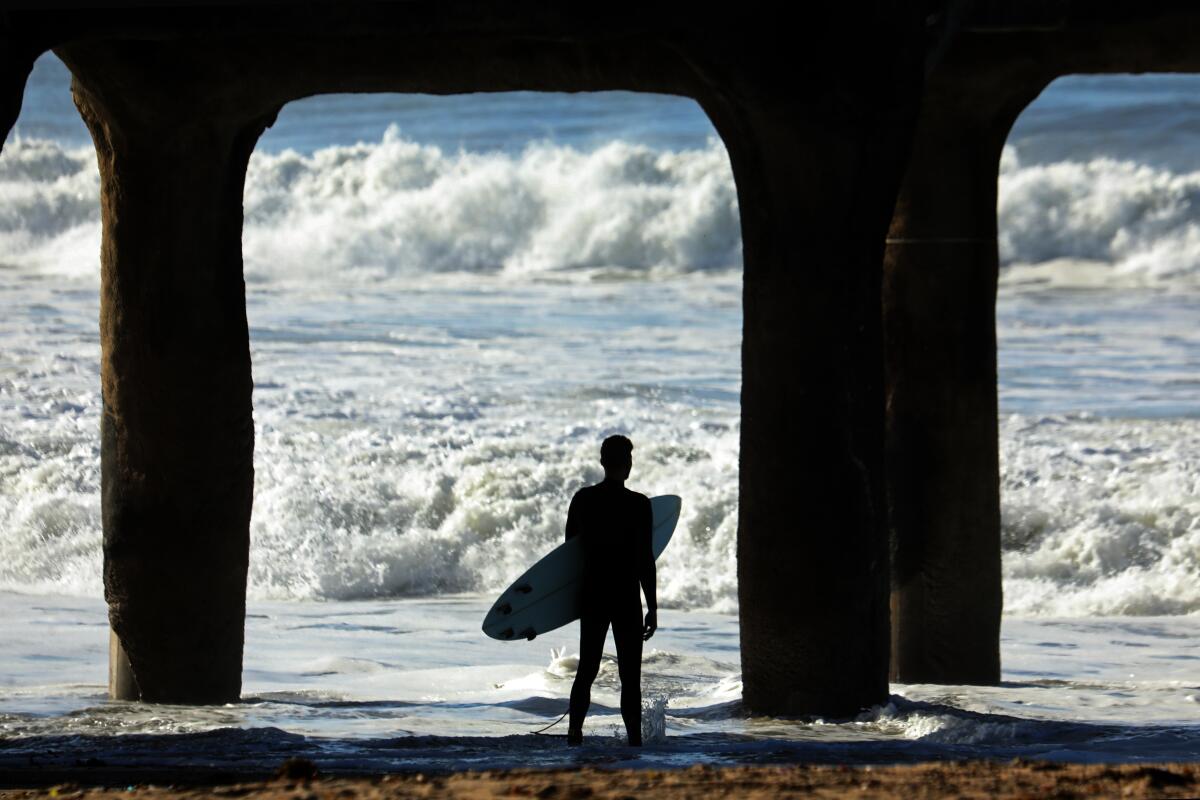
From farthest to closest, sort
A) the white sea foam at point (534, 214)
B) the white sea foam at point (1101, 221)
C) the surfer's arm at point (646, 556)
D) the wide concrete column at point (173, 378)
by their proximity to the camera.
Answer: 1. the white sea foam at point (534, 214)
2. the white sea foam at point (1101, 221)
3. the wide concrete column at point (173, 378)
4. the surfer's arm at point (646, 556)

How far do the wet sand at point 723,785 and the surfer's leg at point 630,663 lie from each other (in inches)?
46.2

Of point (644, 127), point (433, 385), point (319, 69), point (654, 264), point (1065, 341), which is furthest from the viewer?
point (644, 127)

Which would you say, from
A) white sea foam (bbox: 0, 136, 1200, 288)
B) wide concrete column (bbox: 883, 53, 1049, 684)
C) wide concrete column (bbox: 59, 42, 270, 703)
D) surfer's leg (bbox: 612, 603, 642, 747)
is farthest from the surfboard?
white sea foam (bbox: 0, 136, 1200, 288)

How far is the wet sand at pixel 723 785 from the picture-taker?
6.54 meters

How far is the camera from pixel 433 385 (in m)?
29.3

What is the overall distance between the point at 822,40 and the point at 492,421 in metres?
18.3

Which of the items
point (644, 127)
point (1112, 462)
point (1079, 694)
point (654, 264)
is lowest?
point (1079, 694)

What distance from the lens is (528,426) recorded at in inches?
1041

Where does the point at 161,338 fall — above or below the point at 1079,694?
above

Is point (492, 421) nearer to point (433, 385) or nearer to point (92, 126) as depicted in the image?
point (433, 385)

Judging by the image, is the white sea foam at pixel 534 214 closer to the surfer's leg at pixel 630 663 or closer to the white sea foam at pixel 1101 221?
the white sea foam at pixel 1101 221

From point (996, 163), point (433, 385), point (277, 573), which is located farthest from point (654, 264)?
point (996, 163)

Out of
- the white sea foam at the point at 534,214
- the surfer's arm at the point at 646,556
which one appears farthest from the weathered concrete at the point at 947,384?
the white sea foam at the point at 534,214

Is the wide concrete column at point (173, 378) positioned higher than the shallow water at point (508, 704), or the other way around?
the wide concrete column at point (173, 378)
